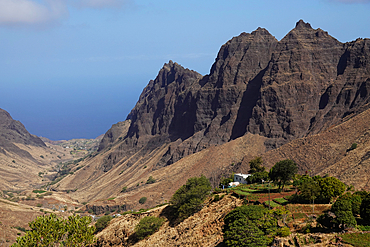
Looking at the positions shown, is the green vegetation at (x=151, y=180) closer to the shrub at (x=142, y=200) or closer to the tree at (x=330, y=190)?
the shrub at (x=142, y=200)

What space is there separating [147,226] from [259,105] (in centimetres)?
7516

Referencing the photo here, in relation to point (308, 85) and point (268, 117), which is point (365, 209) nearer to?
point (268, 117)

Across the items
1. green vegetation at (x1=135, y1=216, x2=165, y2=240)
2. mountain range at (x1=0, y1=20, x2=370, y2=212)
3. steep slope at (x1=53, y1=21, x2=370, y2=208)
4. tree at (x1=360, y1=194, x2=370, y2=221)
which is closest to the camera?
tree at (x1=360, y1=194, x2=370, y2=221)

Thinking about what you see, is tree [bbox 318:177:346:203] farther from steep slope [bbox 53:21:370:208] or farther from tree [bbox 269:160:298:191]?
steep slope [bbox 53:21:370:208]

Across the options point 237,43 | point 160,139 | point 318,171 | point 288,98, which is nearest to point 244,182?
point 318,171

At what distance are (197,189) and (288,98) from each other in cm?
6963

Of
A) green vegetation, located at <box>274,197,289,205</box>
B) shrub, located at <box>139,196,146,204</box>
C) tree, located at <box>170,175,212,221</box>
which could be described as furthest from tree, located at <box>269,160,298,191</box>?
shrub, located at <box>139,196,146,204</box>

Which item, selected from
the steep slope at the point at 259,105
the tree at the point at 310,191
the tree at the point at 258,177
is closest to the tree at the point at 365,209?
the tree at the point at 310,191

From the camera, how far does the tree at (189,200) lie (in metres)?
69.1

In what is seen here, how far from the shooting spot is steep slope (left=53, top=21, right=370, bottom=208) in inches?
4884

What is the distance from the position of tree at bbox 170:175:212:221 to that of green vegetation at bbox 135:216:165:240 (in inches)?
151

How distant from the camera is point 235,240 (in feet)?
152

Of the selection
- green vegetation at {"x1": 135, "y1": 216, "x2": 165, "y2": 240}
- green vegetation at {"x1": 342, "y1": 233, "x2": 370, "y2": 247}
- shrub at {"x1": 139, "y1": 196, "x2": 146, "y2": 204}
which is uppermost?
shrub at {"x1": 139, "y1": 196, "x2": 146, "y2": 204}

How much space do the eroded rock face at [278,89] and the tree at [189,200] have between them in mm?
58981
